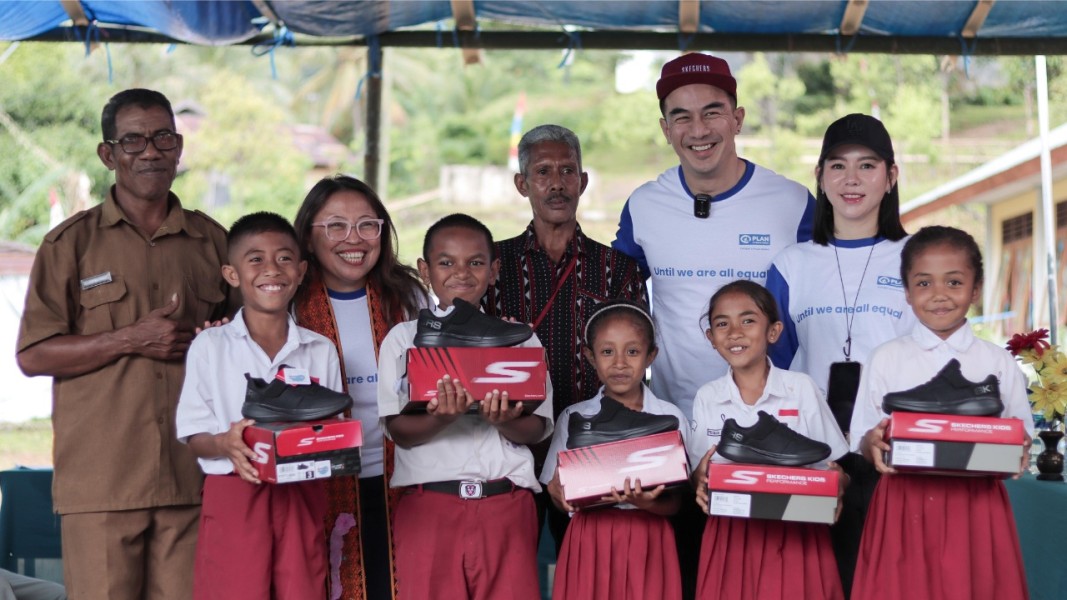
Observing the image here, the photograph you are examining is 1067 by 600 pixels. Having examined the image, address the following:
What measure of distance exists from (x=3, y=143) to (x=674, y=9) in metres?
22.2

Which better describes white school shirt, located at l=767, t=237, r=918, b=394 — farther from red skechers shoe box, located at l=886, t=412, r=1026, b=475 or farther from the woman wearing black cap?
red skechers shoe box, located at l=886, t=412, r=1026, b=475

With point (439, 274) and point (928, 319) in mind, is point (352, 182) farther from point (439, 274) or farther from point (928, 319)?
point (928, 319)

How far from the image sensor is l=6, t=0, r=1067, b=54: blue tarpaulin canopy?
18.5ft

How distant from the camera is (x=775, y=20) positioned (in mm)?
5805

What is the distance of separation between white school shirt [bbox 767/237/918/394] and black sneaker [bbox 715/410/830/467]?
1.69 feet

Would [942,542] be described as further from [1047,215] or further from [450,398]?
[1047,215]

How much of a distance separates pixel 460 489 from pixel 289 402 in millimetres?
669

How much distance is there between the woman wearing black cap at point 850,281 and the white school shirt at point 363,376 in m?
1.53

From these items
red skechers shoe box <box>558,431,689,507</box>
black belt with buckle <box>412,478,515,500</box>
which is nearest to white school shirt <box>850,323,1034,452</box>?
red skechers shoe box <box>558,431,689,507</box>

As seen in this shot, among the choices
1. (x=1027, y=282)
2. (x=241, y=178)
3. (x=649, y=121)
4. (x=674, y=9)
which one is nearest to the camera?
(x=674, y=9)

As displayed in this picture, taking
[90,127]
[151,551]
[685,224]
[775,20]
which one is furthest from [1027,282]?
[90,127]

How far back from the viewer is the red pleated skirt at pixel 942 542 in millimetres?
3379

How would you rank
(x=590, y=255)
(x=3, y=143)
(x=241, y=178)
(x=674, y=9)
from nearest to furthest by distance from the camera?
(x=590, y=255) < (x=674, y=9) < (x=3, y=143) < (x=241, y=178)

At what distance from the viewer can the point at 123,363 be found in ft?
13.3
